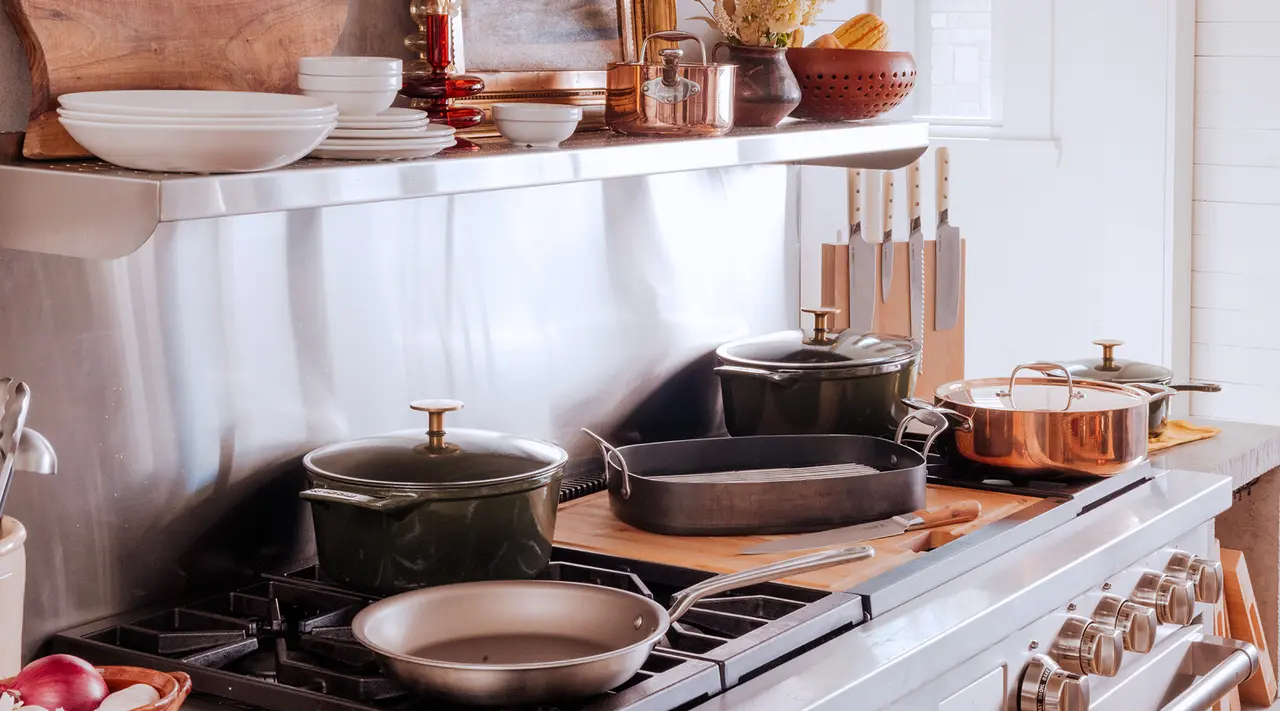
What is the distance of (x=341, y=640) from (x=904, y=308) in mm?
1429

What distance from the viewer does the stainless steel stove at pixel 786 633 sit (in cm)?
132

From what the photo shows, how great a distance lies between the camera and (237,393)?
1.62 m

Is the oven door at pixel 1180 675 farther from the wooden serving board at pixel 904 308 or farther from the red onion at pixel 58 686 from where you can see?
the red onion at pixel 58 686

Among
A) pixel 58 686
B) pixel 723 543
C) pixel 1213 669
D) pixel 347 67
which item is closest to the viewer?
pixel 58 686

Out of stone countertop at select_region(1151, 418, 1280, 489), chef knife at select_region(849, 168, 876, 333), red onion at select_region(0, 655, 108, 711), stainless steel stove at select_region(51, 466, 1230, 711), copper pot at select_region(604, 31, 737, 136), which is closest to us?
red onion at select_region(0, 655, 108, 711)

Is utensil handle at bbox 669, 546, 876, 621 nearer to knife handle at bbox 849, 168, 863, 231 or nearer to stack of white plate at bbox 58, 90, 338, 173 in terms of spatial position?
stack of white plate at bbox 58, 90, 338, 173

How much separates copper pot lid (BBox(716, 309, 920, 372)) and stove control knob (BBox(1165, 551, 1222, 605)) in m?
0.44

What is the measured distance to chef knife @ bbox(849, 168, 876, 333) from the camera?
251cm

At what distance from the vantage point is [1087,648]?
171 cm

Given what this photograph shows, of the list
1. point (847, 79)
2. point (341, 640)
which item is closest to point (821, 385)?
point (847, 79)

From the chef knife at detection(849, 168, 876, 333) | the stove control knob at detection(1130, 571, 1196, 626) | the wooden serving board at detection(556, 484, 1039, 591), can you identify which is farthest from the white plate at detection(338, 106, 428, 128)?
the chef knife at detection(849, 168, 876, 333)

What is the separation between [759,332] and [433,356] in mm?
745

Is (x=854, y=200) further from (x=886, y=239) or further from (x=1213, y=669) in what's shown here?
(x=1213, y=669)

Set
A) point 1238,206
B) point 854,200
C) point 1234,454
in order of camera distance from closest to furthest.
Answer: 1. point 1234,454
2. point 854,200
3. point 1238,206
